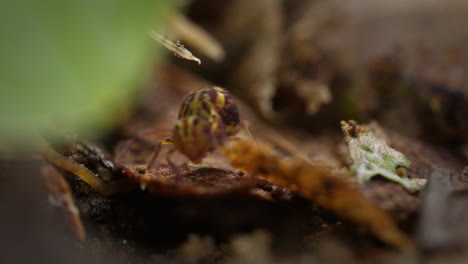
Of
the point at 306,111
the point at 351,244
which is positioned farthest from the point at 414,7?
the point at 351,244

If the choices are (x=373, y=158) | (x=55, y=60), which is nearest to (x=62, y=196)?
(x=55, y=60)

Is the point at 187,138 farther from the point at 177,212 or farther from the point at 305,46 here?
the point at 305,46

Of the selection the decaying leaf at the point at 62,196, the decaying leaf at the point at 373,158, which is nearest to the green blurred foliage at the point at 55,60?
the decaying leaf at the point at 62,196

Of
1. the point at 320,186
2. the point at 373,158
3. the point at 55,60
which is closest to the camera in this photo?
the point at 55,60

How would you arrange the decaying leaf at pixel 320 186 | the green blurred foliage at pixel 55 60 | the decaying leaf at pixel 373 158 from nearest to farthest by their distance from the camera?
the green blurred foliage at pixel 55 60, the decaying leaf at pixel 320 186, the decaying leaf at pixel 373 158

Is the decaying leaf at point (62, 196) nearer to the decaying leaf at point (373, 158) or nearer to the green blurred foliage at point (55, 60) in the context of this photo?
the green blurred foliage at point (55, 60)

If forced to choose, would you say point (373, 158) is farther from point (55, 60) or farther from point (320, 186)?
point (55, 60)

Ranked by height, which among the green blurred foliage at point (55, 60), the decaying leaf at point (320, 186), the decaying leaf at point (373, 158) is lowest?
the green blurred foliage at point (55, 60)
